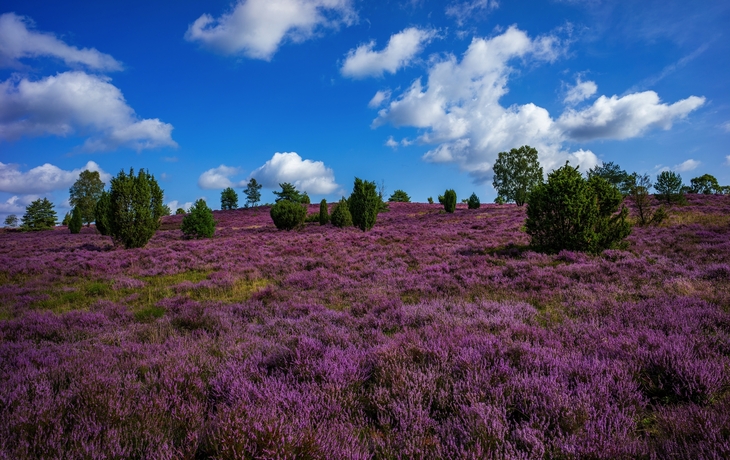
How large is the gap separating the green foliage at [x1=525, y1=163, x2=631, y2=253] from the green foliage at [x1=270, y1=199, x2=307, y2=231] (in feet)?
72.9

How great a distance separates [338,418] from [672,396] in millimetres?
3024

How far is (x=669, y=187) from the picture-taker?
31812 mm

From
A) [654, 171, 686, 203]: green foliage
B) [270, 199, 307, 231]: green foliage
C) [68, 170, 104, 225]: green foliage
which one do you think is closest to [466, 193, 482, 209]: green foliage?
[654, 171, 686, 203]: green foliage

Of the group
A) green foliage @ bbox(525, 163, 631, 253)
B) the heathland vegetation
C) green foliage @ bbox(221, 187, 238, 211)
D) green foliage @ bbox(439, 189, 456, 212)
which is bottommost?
the heathland vegetation

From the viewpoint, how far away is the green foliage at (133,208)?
1716 centimetres

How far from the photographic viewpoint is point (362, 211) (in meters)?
27.5

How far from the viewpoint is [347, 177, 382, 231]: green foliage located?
27359mm

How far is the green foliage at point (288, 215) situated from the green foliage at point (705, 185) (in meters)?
60.6

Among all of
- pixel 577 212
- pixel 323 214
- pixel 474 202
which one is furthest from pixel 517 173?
pixel 577 212

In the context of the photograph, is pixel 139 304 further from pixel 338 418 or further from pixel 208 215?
pixel 208 215

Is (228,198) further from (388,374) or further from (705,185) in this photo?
(705,185)

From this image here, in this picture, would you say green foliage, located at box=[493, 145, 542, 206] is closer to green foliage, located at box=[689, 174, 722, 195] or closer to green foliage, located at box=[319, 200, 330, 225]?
green foliage, located at box=[689, 174, 722, 195]

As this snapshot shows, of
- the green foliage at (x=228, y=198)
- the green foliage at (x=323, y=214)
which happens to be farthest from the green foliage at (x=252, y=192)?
the green foliage at (x=323, y=214)

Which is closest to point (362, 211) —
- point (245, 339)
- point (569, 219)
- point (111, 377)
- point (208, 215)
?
point (208, 215)
